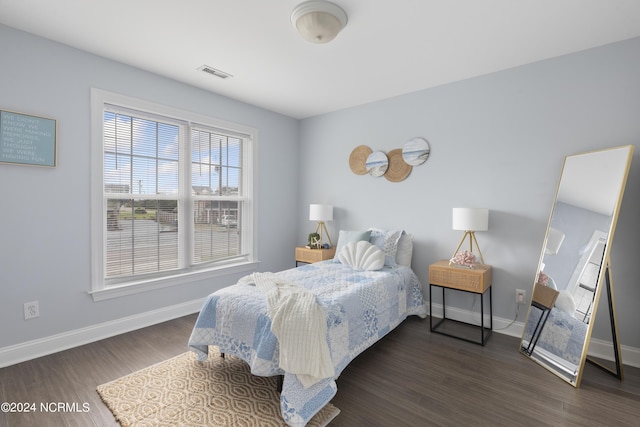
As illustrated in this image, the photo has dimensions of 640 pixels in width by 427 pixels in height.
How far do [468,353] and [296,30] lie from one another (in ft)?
9.84

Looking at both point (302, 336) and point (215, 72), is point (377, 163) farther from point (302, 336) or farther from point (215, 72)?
point (302, 336)

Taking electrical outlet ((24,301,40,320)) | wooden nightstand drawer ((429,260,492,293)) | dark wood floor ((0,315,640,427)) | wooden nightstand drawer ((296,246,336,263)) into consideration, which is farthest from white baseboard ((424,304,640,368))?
electrical outlet ((24,301,40,320))

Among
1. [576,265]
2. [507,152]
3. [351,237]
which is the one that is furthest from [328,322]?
[507,152]

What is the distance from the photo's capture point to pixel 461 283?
279cm

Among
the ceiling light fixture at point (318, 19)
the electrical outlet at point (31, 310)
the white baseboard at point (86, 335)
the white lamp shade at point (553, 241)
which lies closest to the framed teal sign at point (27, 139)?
the electrical outlet at point (31, 310)

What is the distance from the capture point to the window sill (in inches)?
109

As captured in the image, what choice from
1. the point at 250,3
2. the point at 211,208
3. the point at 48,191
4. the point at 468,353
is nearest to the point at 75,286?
the point at 48,191

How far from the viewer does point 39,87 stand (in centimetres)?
240

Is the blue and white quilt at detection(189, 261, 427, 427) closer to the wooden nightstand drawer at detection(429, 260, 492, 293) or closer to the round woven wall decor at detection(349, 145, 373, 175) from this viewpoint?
the wooden nightstand drawer at detection(429, 260, 492, 293)

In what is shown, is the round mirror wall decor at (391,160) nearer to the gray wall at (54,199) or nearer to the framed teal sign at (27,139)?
the gray wall at (54,199)

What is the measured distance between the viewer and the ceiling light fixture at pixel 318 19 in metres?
1.95

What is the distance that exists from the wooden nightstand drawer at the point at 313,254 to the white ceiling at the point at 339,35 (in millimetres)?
2076

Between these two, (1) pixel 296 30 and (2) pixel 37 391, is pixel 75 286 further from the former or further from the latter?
(1) pixel 296 30

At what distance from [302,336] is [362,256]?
1.51 metres
